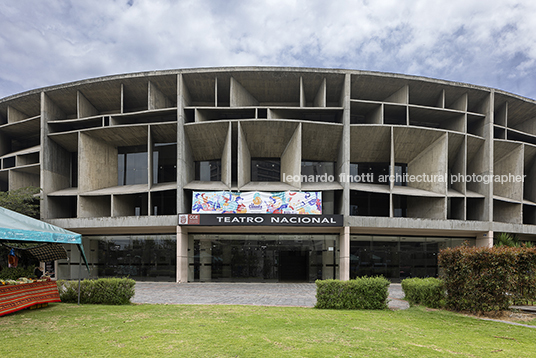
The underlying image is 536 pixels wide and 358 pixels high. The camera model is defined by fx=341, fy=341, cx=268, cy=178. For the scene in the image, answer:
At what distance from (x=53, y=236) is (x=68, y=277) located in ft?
62.5

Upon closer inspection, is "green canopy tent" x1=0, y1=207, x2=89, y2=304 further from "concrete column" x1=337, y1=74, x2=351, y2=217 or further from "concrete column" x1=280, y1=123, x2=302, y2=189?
"concrete column" x1=337, y1=74, x2=351, y2=217

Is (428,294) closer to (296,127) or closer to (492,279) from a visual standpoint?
(492,279)

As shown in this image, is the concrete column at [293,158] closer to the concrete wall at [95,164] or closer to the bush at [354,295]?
the bush at [354,295]

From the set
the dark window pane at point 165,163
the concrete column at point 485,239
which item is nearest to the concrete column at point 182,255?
the dark window pane at point 165,163

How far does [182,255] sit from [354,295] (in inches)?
572

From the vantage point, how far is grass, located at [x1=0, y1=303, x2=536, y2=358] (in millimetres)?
6680

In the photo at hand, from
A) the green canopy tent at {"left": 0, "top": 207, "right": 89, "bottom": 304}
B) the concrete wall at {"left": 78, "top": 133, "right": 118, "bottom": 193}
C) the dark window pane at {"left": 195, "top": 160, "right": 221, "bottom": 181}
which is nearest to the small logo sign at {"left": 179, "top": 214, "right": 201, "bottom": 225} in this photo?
the dark window pane at {"left": 195, "top": 160, "right": 221, "bottom": 181}

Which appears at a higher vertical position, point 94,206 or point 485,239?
point 94,206

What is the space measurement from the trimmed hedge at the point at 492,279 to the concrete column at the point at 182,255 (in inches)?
654

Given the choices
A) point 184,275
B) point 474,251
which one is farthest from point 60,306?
point 474,251

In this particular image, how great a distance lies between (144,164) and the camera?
88.9 feet

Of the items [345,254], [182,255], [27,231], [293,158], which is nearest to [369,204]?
[345,254]

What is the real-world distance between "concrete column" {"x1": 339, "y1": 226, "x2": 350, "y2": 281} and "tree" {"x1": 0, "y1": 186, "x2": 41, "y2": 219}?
22.1 meters

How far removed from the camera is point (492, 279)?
11.4 m
